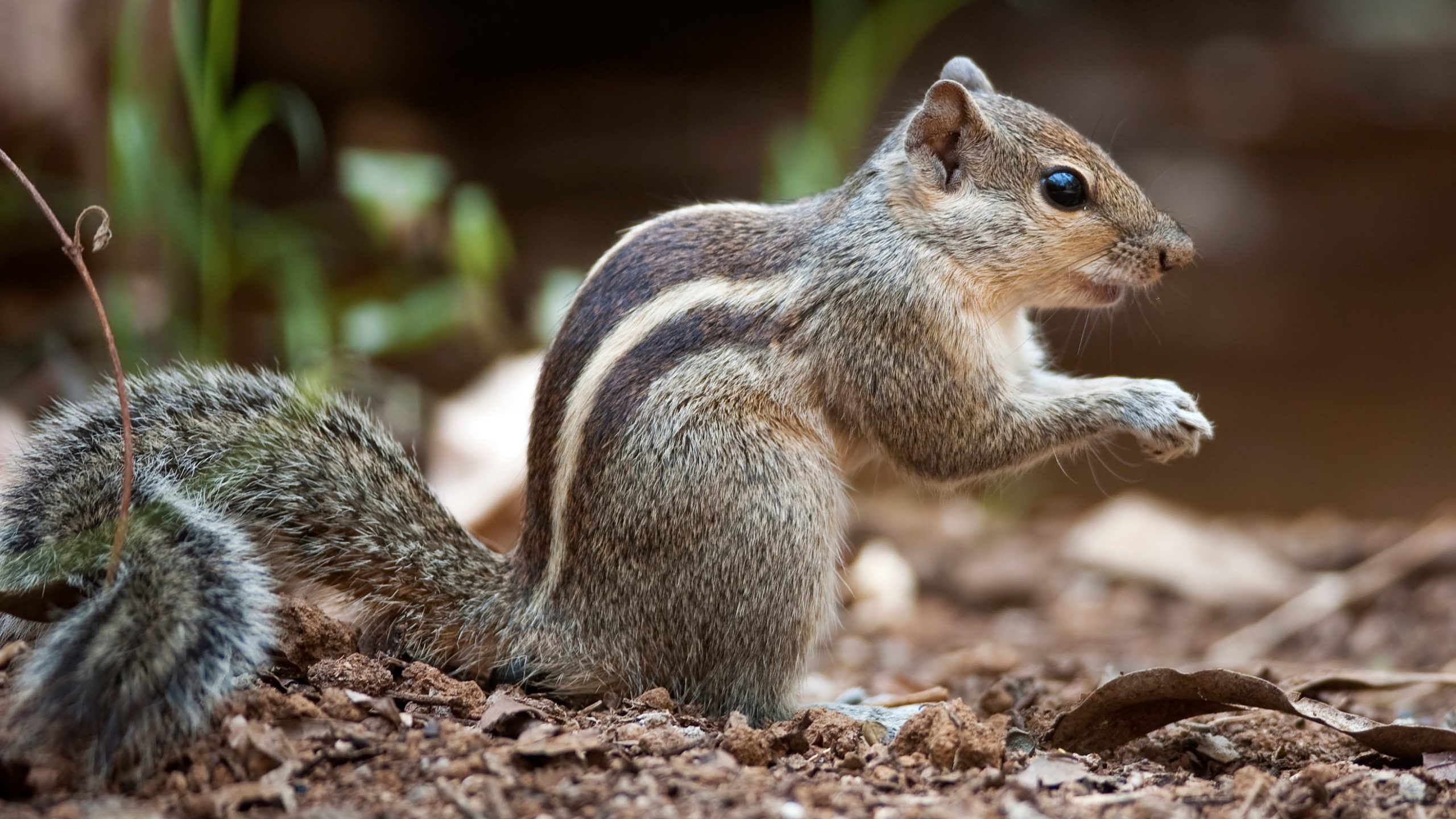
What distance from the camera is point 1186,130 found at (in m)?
13.7

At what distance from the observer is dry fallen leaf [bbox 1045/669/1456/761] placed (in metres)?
3.35

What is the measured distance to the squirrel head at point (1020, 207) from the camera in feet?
13.9

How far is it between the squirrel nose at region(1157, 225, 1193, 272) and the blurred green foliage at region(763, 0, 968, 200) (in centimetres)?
173

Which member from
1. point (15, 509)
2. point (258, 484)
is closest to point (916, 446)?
point (258, 484)

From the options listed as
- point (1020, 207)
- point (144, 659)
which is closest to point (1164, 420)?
point (1020, 207)

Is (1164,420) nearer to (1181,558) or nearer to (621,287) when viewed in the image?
(621,287)

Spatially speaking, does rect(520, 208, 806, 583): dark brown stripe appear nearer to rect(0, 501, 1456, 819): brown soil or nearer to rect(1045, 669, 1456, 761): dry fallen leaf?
rect(0, 501, 1456, 819): brown soil

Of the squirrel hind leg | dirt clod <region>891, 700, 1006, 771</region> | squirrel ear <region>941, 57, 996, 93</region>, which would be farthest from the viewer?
squirrel ear <region>941, 57, 996, 93</region>

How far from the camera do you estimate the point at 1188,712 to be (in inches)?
140

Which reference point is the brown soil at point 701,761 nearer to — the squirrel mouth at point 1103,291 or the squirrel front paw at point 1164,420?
the squirrel front paw at point 1164,420

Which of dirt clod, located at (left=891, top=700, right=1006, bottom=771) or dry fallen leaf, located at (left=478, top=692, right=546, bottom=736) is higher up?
dirt clod, located at (left=891, top=700, right=1006, bottom=771)

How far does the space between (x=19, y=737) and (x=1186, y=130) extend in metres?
→ 13.4

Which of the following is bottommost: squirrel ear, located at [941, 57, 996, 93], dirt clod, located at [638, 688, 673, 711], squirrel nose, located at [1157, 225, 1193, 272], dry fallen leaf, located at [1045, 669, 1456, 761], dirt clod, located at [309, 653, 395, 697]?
dirt clod, located at [309, 653, 395, 697]

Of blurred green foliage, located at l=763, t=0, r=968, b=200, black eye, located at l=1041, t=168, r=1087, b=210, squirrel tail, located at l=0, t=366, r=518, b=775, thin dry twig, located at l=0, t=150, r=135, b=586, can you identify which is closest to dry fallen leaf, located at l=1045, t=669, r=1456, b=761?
black eye, located at l=1041, t=168, r=1087, b=210
